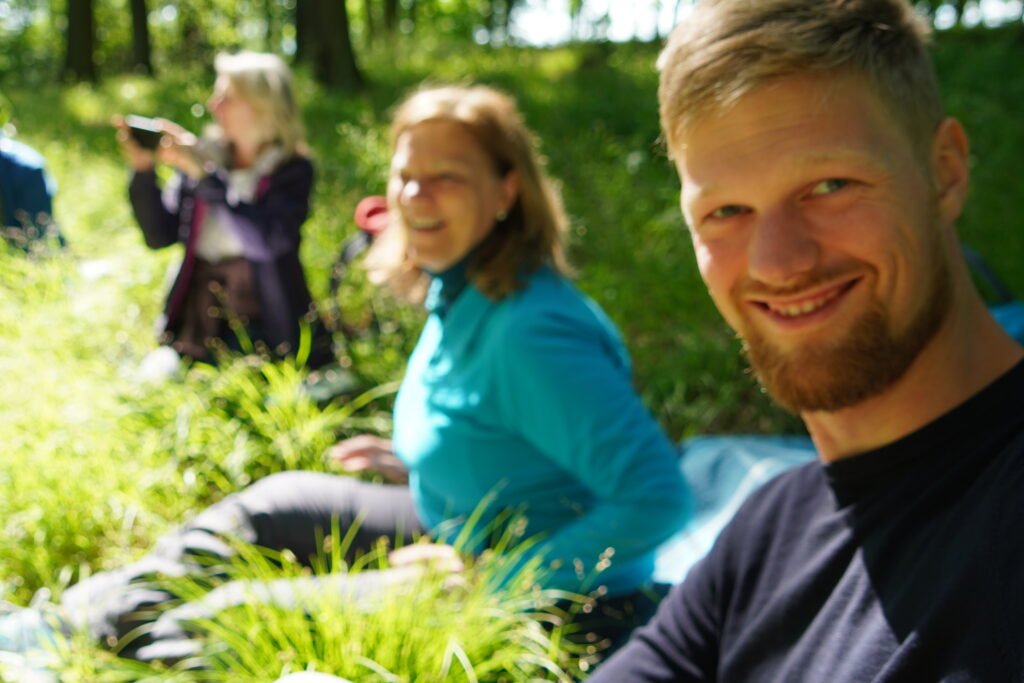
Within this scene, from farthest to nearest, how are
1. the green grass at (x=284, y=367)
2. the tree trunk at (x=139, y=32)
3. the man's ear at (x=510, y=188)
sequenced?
the tree trunk at (x=139, y=32), the man's ear at (x=510, y=188), the green grass at (x=284, y=367)

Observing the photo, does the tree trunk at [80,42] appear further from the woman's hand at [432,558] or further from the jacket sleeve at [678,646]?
the jacket sleeve at [678,646]

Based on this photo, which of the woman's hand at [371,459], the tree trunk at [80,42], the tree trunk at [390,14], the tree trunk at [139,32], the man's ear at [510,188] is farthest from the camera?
the tree trunk at [390,14]

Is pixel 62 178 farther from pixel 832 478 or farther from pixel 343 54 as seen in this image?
pixel 832 478

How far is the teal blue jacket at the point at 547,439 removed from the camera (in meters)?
2.03

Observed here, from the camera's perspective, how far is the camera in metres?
3.95

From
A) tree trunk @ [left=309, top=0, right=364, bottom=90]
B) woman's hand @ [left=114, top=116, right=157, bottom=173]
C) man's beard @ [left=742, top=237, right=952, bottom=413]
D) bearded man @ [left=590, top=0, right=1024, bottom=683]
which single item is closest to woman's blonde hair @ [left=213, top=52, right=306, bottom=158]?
woman's hand @ [left=114, top=116, right=157, bottom=173]

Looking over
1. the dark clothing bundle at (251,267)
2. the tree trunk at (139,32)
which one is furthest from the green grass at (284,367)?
the tree trunk at (139,32)

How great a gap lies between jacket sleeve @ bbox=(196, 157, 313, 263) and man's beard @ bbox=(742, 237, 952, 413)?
301 cm

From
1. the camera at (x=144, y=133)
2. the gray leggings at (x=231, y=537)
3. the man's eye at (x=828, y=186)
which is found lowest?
the gray leggings at (x=231, y=537)

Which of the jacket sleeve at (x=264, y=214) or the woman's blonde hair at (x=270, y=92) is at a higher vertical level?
the woman's blonde hair at (x=270, y=92)

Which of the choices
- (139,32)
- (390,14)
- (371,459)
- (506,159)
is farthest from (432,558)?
(390,14)

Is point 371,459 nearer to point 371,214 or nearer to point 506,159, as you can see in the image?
point 506,159

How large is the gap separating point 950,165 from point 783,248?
0.29m

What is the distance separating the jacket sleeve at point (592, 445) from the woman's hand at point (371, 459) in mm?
777
